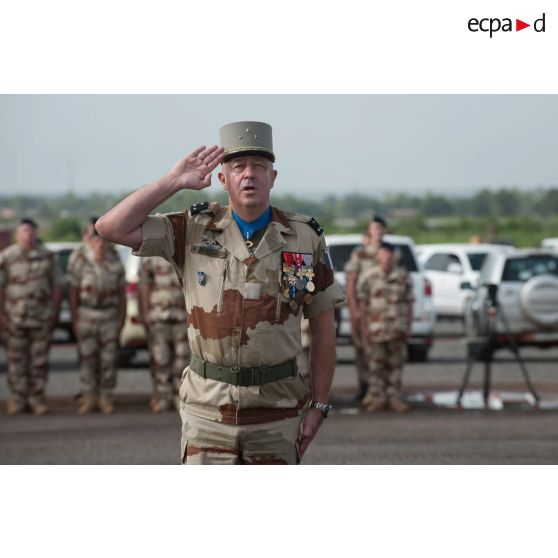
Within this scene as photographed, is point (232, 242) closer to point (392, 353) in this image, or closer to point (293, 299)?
point (293, 299)

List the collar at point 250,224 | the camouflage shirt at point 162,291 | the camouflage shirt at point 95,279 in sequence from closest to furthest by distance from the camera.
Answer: the collar at point 250,224 < the camouflage shirt at point 95,279 < the camouflage shirt at point 162,291

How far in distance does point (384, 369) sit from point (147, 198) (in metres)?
8.34

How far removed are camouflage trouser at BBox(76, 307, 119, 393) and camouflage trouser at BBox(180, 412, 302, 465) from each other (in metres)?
7.62

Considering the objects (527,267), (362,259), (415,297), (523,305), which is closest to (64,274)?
(415,297)

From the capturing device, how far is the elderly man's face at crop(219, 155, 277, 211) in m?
4.85

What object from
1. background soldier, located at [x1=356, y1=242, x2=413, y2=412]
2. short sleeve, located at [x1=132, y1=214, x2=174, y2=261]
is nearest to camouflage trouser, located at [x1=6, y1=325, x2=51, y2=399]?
Answer: background soldier, located at [x1=356, y1=242, x2=413, y2=412]

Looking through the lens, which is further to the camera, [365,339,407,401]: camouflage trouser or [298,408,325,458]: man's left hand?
[365,339,407,401]: camouflage trouser

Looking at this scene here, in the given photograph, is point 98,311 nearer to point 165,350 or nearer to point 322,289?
point 165,350

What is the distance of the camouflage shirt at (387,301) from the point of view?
41.4 feet

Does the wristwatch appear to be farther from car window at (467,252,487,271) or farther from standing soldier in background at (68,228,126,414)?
car window at (467,252,487,271)

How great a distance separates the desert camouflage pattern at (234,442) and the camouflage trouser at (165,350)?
7.64m

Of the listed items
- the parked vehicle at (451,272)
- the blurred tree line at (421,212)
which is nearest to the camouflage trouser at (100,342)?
the parked vehicle at (451,272)

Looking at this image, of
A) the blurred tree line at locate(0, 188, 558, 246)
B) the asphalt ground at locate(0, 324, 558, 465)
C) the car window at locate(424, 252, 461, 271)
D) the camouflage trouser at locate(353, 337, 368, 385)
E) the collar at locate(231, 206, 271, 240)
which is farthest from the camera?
the blurred tree line at locate(0, 188, 558, 246)

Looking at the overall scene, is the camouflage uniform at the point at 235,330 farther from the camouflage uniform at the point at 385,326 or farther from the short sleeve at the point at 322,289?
the camouflage uniform at the point at 385,326
